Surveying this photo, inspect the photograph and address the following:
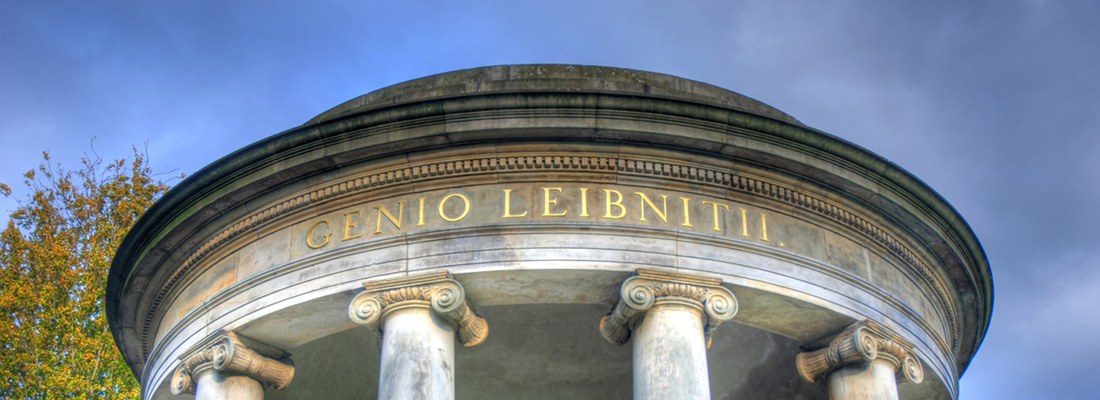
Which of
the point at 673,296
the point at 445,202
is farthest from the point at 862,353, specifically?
the point at 445,202

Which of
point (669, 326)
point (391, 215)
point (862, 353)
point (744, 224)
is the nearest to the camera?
point (669, 326)

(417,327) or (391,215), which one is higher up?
(391,215)

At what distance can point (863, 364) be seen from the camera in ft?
79.6

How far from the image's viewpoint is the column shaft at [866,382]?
2391 centimetres

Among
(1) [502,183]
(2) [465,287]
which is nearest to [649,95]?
(1) [502,183]

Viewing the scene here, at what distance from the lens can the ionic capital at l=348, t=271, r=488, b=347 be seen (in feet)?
74.6

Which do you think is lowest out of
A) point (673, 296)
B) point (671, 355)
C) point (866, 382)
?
point (671, 355)

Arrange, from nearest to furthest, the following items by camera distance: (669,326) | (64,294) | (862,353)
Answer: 1. (669,326)
2. (862,353)
3. (64,294)

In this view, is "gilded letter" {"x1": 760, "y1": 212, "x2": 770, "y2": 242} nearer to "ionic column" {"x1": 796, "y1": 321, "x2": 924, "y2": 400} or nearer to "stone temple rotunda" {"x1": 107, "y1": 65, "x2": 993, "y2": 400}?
"stone temple rotunda" {"x1": 107, "y1": 65, "x2": 993, "y2": 400}

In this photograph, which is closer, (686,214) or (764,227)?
(686,214)

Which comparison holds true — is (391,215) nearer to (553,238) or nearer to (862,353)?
(553,238)

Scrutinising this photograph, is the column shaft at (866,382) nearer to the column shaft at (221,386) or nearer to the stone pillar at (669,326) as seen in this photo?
the stone pillar at (669,326)

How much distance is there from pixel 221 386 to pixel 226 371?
1.00 ft

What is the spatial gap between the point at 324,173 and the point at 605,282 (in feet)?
20.3
